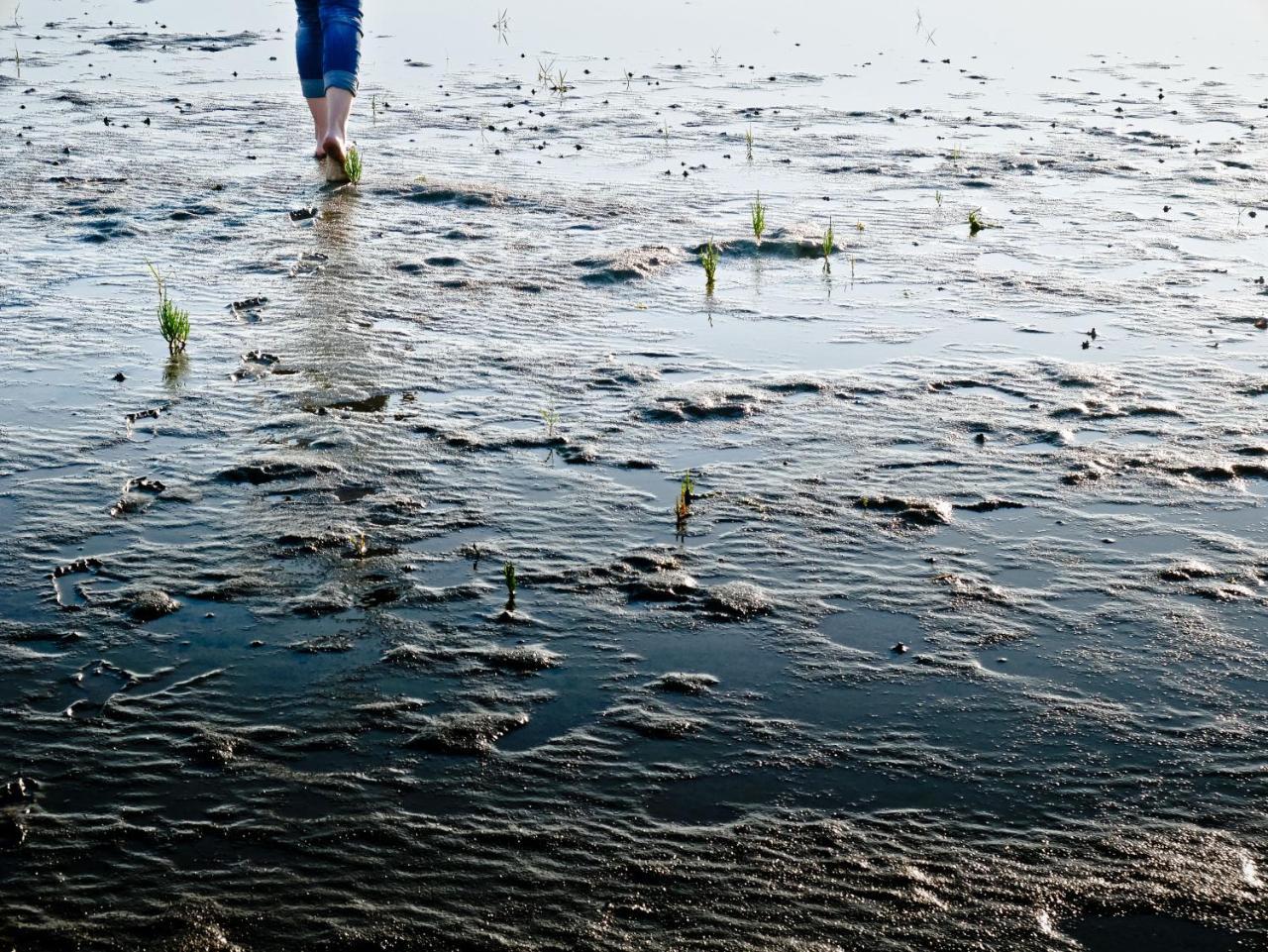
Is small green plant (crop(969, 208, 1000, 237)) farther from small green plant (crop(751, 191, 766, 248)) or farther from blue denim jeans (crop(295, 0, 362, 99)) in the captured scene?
blue denim jeans (crop(295, 0, 362, 99))

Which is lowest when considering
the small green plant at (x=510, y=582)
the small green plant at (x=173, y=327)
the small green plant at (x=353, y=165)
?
the small green plant at (x=510, y=582)

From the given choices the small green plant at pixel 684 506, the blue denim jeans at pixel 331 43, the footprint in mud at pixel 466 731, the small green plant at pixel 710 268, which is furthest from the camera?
the blue denim jeans at pixel 331 43

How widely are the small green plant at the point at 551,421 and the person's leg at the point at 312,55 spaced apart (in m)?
4.62

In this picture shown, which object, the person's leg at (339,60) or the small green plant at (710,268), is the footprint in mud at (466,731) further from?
the person's leg at (339,60)


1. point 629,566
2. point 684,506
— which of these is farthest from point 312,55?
point 629,566

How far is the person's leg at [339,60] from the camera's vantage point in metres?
9.16

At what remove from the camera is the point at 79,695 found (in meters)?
3.53

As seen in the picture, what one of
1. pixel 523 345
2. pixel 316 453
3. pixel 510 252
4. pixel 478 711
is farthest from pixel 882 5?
pixel 478 711

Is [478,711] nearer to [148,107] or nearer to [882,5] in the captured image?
[148,107]

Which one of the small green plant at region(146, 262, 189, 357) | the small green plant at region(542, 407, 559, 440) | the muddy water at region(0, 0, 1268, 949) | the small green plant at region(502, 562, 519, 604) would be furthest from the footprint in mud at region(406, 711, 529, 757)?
the small green plant at region(146, 262, 189, 357)

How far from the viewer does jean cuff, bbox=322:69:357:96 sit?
9.24 m

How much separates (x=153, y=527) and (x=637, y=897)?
2208mm

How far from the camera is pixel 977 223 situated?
8406mm

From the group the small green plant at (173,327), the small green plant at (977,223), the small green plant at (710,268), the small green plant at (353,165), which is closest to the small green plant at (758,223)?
the small green plant at (710,268)
